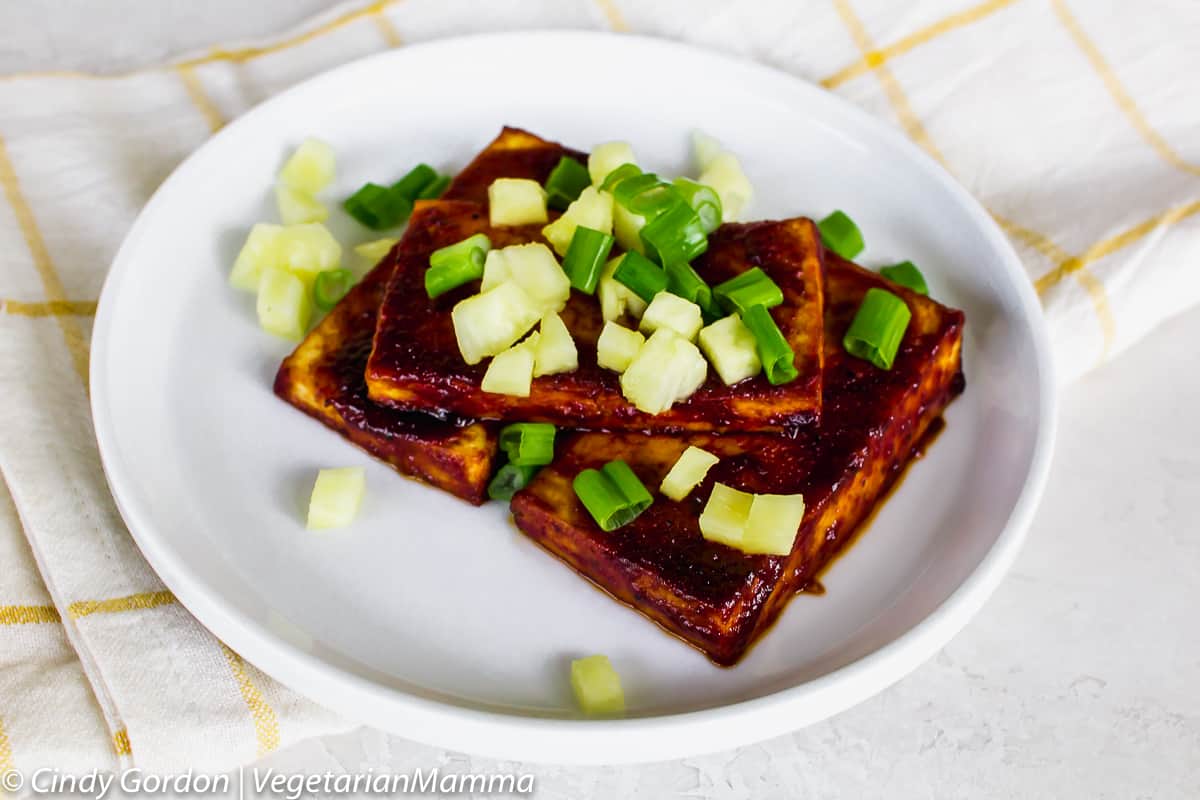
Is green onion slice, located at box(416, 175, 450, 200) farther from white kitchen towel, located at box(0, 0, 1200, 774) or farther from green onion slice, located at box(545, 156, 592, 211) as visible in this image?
white kitchen towel, located at box(0, 0, 1200, 774)

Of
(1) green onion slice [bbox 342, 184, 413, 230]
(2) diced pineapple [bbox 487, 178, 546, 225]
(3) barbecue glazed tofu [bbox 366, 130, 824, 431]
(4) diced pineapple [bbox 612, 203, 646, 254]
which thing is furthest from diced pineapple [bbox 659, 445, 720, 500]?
(1) green onion slice [bbox 342, 184, 413, 230]

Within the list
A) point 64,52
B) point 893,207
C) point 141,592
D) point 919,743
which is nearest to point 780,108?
point 893,207

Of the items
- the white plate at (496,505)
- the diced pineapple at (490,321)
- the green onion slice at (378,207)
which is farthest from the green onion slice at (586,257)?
the green onion slice at (378,207)

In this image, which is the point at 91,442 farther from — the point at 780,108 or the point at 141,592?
the point at 780,108

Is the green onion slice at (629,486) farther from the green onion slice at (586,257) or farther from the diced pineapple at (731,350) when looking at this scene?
the green onion slice at (586,257)

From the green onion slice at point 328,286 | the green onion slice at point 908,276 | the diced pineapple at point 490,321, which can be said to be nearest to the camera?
the diced pineapple at point 490,321

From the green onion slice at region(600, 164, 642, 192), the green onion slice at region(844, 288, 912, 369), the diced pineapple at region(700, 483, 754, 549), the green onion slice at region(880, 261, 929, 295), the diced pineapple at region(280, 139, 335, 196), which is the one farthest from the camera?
the diced pineapple at region(280, 139, 335, 196)
